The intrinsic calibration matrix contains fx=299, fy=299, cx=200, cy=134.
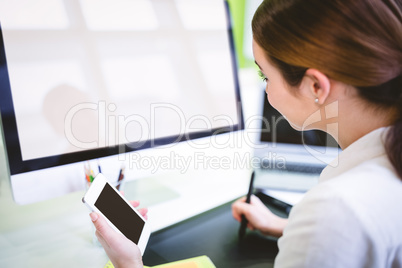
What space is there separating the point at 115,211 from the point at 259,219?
1.01ft

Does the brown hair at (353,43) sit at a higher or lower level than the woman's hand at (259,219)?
higher

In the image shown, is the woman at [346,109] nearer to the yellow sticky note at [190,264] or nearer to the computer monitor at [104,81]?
the yellow sticky note at [190,264]

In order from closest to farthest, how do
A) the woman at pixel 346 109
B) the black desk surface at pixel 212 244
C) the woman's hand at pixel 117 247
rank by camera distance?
the woman at pixel 346 109, the woman's hand at pixel 117 247, the black desk surface at pixel 212 244

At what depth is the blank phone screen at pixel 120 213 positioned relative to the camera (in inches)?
19.5

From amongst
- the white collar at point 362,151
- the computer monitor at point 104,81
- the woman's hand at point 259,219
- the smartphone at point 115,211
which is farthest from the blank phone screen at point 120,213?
the white collar at point 362,151

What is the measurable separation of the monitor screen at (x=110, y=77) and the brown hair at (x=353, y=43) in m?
0.35

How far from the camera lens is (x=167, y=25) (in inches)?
27.9

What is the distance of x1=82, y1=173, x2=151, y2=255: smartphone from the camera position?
480mm

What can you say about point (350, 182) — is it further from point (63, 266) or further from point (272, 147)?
point (272, 147)

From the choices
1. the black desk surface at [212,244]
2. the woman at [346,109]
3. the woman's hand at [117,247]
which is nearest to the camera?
the woman at [346,109]

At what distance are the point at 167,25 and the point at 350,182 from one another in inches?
21.2

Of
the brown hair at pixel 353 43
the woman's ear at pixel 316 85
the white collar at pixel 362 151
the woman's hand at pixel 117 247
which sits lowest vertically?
the woman's hand at pixel 117 247


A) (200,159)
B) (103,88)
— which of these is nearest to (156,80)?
(103,88)

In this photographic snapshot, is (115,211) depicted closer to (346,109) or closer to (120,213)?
(120,213)
